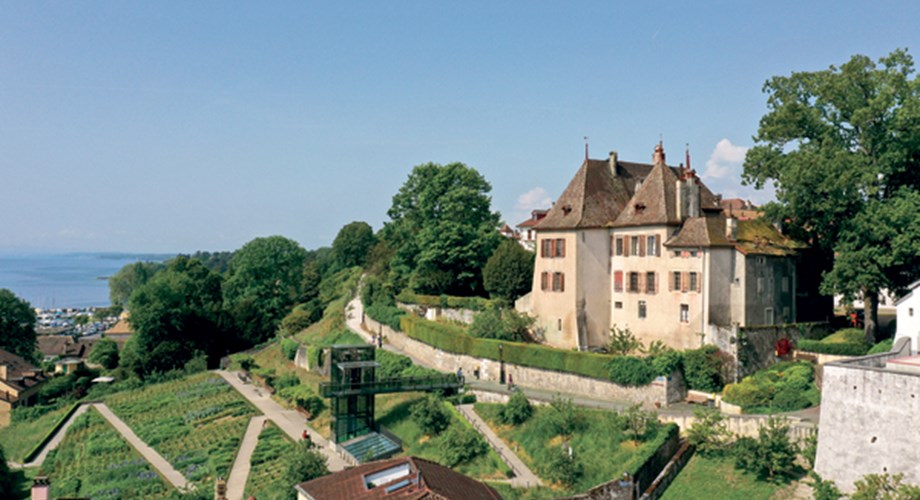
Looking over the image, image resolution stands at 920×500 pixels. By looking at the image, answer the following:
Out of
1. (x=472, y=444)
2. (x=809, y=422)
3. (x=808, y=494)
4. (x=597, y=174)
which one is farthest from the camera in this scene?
(x=597, y=174)

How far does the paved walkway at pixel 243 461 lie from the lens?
36.5m

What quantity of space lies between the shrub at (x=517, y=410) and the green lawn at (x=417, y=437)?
206cm

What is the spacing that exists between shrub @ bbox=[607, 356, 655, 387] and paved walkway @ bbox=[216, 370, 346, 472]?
14.1m

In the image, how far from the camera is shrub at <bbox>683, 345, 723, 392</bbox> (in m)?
36.8

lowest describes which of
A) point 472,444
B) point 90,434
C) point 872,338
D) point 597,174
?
point 90,434

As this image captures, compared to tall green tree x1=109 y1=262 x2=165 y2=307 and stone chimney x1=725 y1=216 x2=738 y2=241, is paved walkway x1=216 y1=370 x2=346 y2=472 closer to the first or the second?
stone chimney x1=725 y1=216 x2=738 y2=241

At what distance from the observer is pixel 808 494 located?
2694 centimetres

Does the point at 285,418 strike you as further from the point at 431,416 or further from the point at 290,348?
the point at 290,348

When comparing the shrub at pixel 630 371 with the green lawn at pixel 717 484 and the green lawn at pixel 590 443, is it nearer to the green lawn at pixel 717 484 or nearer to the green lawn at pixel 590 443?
the green lawn at pixel 590 443

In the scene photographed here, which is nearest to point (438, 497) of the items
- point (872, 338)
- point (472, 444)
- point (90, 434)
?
point (472, 444)

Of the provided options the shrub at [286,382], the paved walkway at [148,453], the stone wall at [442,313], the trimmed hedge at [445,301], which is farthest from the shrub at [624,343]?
the shrub at [286,382]

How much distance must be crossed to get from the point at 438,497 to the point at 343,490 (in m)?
3.07

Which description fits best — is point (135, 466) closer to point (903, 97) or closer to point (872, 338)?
point (872, 338)

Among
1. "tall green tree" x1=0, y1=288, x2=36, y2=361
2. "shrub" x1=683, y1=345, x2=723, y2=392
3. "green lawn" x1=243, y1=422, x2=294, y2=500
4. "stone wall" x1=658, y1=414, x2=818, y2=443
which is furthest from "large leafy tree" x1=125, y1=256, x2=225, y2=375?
"stone wall" x1=658, y1=414, x2=818, y2=443
